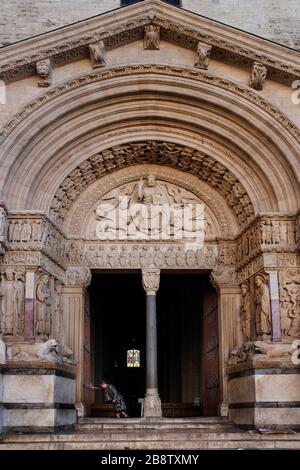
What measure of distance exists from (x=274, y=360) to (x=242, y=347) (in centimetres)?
128

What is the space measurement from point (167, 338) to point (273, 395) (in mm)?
10362

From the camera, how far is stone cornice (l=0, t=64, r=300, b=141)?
12930 millimetres

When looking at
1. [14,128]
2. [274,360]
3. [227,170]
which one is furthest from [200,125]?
[274,360]

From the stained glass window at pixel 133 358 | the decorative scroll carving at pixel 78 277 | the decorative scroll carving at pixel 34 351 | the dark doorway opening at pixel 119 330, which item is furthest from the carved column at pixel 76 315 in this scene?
the stained glass window at pixel 133 358

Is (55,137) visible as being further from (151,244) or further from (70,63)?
(151,244)

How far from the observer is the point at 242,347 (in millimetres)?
13297

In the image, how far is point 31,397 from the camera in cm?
1187

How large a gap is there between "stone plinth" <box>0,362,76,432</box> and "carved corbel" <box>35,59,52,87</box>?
217 inches

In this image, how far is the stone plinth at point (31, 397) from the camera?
38.5ft

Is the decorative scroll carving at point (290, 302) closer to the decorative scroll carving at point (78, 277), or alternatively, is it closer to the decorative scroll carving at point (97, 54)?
the decorative scroll carving at point (78, 277)

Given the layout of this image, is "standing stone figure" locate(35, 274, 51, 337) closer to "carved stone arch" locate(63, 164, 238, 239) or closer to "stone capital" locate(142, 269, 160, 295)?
"carved stone arch" locate(63, 164, 238, 239)

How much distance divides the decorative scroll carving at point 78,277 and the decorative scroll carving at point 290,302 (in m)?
4.18

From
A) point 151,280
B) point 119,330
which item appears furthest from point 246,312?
point 119,330

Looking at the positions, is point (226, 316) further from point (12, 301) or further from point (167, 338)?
point (167, 338)
